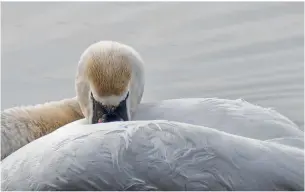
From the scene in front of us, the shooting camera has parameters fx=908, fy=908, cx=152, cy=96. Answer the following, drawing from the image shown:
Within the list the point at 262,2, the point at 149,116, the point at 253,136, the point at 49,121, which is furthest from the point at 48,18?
the point at 253,136

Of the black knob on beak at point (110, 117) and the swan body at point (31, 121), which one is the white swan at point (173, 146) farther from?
the swan body at point (31, 121)

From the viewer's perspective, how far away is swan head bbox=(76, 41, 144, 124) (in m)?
4.25

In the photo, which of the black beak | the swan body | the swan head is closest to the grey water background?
the swan body

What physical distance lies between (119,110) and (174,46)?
2.50m

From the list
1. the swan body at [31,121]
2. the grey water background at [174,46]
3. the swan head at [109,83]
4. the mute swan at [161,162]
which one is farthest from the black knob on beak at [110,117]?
the grey water background at [174,46]

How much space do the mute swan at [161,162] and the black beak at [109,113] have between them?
0.91m

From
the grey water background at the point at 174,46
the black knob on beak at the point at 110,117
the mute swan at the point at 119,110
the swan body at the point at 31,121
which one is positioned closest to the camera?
the mute swan at the point at 119,110

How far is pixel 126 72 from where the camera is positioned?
4.46 meters

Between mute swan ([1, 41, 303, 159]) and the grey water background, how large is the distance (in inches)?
48.6

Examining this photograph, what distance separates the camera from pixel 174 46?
21.9 feet

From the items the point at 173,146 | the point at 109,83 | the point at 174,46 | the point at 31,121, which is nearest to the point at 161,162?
the point at 173,146

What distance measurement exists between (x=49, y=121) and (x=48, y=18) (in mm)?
2250

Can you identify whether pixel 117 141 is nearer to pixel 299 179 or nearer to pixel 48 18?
pixel 299 179

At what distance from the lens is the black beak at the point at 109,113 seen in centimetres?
418
